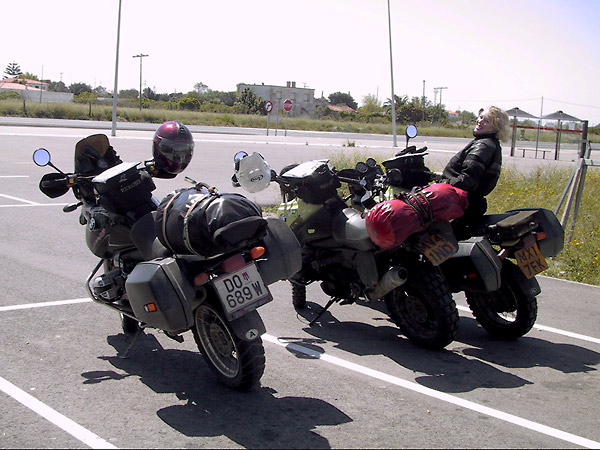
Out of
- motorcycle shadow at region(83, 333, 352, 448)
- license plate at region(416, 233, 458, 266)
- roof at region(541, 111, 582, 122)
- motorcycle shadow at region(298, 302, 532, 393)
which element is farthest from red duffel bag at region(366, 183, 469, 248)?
roof at region(541, 111, 582, 122)

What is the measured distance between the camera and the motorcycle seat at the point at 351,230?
5.96 meters

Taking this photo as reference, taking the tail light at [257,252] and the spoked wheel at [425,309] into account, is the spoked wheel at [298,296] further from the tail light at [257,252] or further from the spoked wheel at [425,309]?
the tail light at [257,252]

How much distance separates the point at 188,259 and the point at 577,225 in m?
8.63

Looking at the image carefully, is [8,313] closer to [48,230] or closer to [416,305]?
[416,305]

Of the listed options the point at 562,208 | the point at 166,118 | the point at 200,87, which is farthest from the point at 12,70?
the point at 562,208

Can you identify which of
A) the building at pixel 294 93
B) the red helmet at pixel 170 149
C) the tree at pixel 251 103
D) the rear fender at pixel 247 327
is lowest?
the rear fender at pixel 247 327

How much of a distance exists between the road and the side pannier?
3.31 ft

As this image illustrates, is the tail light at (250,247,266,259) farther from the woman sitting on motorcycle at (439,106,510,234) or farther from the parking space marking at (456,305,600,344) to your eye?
the parking space marking at (456,305,600,344)

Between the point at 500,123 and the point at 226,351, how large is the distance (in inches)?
130

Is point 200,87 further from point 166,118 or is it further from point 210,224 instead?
point 210,224

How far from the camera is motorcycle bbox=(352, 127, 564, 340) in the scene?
5.93 m

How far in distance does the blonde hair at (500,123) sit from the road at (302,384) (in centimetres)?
181

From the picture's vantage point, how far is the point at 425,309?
230 inches

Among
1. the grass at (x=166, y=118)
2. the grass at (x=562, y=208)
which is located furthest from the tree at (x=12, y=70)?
the grass at (x=562, y=208)
